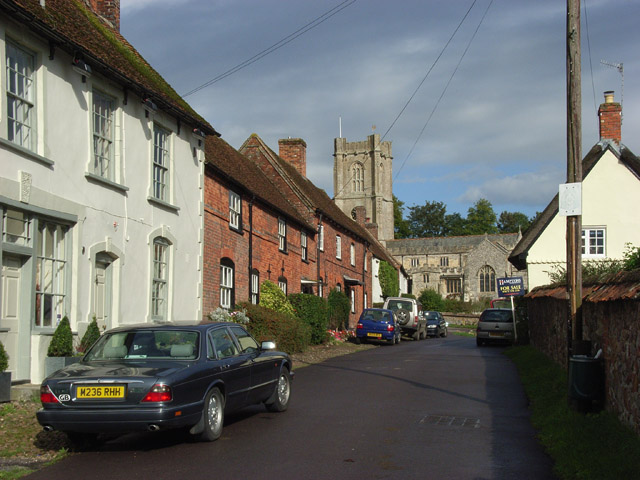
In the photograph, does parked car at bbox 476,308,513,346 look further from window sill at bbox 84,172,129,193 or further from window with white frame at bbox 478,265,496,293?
window with white frame at bbox 478,265,496,293

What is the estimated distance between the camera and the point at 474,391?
13.8 m

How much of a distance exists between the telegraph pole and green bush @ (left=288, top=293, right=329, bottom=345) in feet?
49.9

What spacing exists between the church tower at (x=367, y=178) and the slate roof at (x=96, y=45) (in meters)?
93.4

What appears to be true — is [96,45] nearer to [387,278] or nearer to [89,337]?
[89,337]

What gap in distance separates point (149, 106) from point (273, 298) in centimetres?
1043

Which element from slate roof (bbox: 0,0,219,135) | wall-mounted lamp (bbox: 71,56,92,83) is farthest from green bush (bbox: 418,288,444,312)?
wall-mounted lamp (bbox: 71,56,92,83)

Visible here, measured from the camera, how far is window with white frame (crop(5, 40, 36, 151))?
11289 mm

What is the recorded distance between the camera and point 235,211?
2245 cm

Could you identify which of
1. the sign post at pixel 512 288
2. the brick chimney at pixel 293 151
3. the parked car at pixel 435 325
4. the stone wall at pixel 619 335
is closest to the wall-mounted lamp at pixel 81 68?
the stone wall at pixel 619 335

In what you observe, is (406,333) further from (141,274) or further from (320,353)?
(141,274)

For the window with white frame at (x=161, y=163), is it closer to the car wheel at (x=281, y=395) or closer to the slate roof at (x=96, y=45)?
the slate roof at (x=96, y=45)

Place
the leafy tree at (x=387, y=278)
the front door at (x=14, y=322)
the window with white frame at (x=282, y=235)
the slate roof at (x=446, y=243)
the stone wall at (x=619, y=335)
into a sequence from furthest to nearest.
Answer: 1. the slate roof at (x=446, y=243)
2. the leafy tree at (x=387, y=278)
3. the window with white frame at (x=282, y=235)
4. the front door at (x=14, y=322)
5. the stone wall at (x=619, y=335)

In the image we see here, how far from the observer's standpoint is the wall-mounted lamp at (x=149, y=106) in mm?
15595

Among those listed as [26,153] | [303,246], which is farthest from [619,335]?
[303,246]
